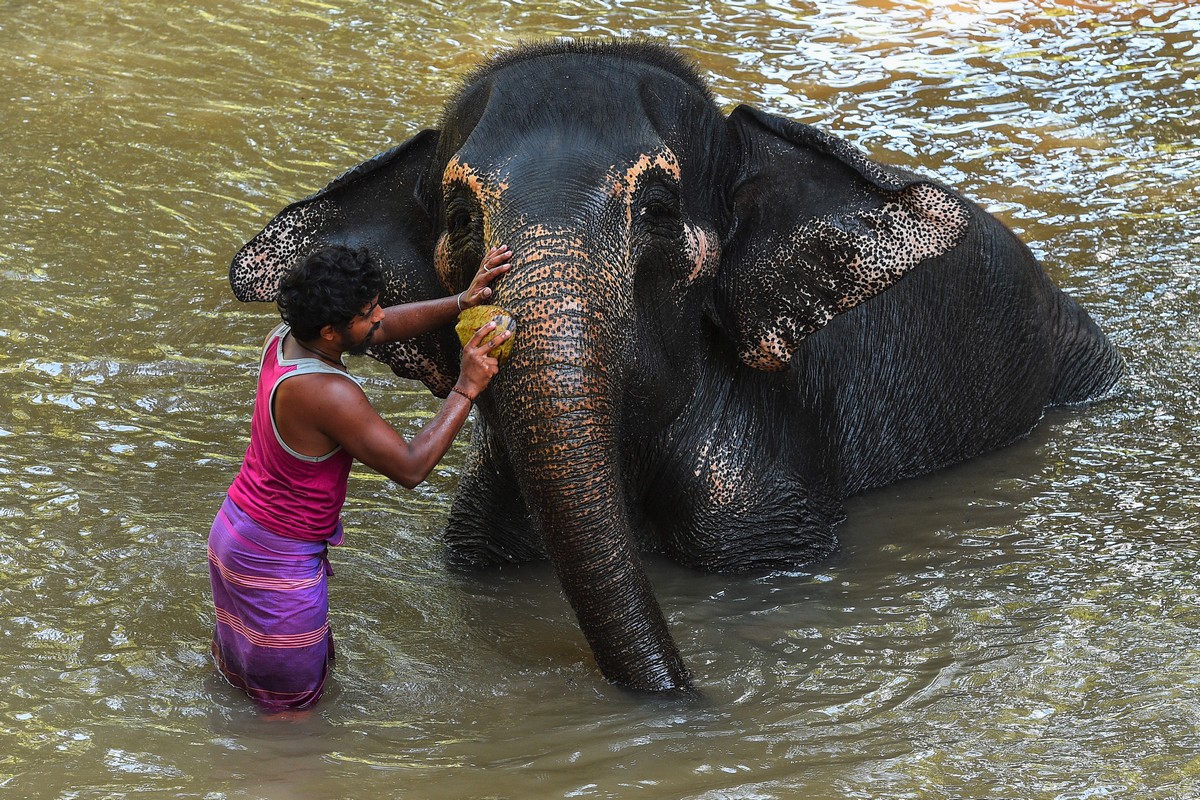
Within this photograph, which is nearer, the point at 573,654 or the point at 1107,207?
the point at 573,654

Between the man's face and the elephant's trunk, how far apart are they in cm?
34

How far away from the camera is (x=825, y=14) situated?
33.6 ft

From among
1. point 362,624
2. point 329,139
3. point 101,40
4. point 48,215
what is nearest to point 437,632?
point 362,624

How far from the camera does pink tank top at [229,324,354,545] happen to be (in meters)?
3.50

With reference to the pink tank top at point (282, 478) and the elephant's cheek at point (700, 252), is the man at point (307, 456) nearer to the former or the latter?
the pink tank top at point (282, 478)

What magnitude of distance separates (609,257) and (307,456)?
0.83m

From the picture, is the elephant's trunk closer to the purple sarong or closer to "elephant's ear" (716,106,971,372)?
the purple sarong

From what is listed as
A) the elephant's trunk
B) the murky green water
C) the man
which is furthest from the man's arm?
the murky green water

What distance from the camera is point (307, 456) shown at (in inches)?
137

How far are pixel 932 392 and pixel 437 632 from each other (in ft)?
6.93

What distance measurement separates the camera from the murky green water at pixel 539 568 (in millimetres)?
3385

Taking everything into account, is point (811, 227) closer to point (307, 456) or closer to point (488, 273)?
point (488, 273)

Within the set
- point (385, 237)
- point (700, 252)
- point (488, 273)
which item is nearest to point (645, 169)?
point (700, 252)

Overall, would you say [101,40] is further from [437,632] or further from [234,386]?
[437,632]
